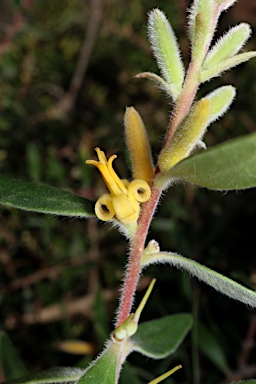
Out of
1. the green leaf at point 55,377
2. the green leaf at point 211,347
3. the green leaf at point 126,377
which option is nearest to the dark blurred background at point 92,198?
Result: the green leaf at point 211,347

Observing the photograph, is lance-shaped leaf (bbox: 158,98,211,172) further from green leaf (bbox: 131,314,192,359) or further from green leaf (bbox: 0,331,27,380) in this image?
green leaf (bbox: 0,331,27,380)

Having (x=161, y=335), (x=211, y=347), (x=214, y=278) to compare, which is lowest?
(x=211, y=347)

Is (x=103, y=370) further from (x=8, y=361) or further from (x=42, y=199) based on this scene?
(x=8, y=361)

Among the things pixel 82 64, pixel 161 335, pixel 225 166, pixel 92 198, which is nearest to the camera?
pixel 225 166

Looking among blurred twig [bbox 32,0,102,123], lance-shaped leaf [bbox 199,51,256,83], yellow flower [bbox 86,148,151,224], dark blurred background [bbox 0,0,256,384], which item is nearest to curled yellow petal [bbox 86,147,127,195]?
yellow flower [bbox 86,148,151,224]

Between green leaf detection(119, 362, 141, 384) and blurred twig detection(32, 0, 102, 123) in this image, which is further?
blurred twig detection(32, 0, 102, 123)

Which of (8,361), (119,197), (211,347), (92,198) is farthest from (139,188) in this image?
(92,198)

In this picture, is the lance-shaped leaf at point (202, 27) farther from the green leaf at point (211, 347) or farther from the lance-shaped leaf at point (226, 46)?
the green leaf at point (211, 347)
